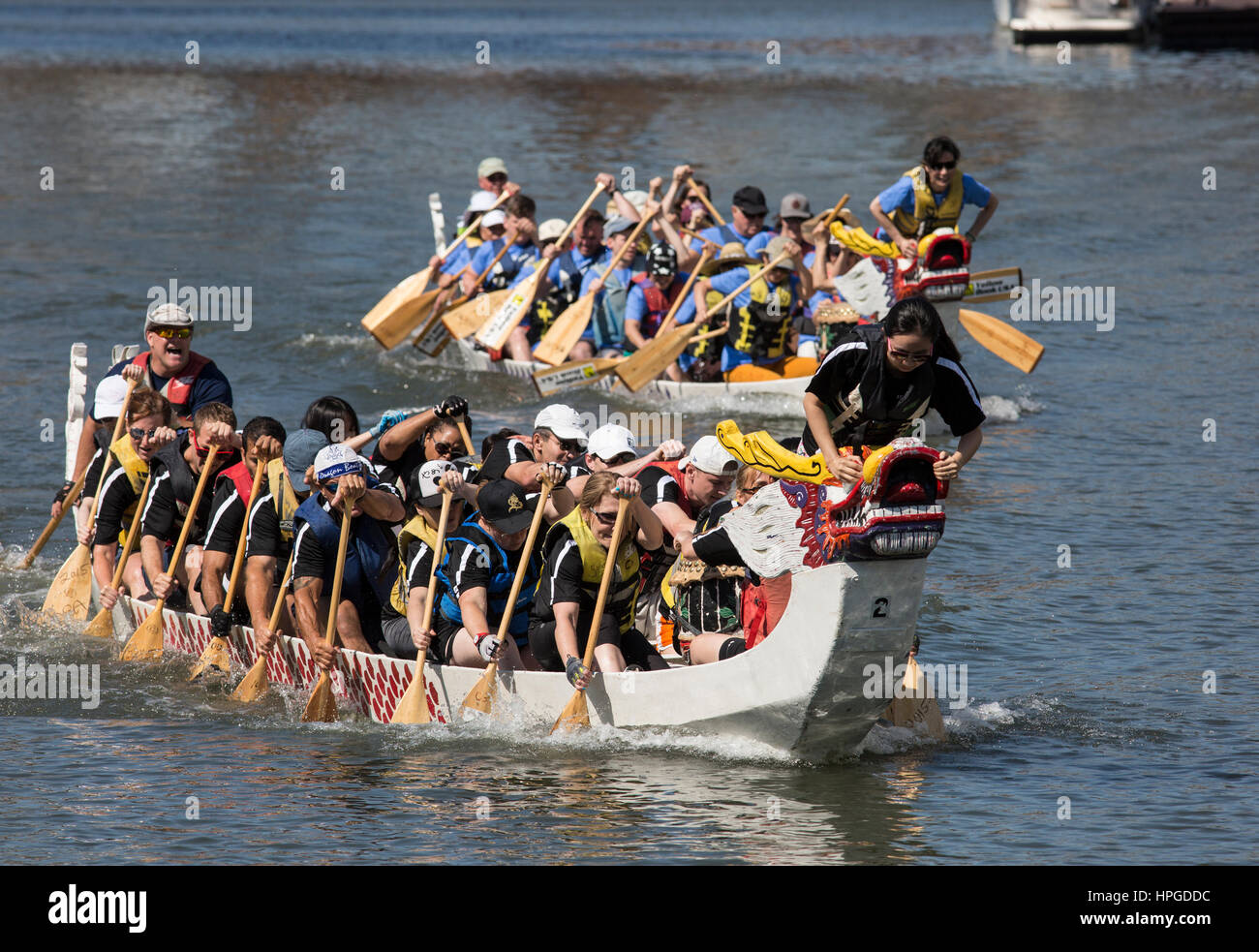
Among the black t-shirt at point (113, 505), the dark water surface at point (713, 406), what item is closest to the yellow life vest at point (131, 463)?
the black t-shirt at point (113, 505)

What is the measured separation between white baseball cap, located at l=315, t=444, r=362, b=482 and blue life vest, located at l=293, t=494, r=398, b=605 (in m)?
0.35

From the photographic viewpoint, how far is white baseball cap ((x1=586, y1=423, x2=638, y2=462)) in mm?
9648

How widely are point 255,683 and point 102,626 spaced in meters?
1.87

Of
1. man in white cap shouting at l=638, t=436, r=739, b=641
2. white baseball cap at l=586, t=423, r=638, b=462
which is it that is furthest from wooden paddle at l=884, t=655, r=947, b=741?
white baseball cap at l=586, t=423, r=638, b=462

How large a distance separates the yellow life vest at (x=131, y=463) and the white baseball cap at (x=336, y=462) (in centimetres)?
242

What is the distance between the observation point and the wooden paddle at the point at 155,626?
11.0 meters

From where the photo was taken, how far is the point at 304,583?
32.8 ft

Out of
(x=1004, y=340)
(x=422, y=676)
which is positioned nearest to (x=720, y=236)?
(x=1004, y=340)

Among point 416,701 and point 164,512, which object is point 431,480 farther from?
point 164,512

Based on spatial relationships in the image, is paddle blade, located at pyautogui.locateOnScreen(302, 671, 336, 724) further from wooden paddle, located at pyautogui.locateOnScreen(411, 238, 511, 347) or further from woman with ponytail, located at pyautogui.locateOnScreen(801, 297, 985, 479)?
wooden paddle, located at pyautogui.locateOnScreen(411, 238, 511, 347)

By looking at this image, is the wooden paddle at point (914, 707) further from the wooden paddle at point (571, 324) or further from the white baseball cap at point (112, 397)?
the wooden paddle at point (571, 324)

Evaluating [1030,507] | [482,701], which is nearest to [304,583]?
[482,701]

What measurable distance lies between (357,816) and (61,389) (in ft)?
41.5

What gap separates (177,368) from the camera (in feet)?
39.3
